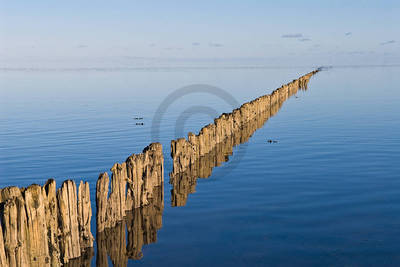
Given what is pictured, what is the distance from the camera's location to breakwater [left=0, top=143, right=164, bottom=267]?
9.34m

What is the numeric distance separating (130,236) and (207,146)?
36.9 feet

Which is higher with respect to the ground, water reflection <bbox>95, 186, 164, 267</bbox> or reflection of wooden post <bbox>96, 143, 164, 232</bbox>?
reflection of wooden post <bbox>96, 143, 164, 232</bbox>

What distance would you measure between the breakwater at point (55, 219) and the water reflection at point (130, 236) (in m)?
0.23

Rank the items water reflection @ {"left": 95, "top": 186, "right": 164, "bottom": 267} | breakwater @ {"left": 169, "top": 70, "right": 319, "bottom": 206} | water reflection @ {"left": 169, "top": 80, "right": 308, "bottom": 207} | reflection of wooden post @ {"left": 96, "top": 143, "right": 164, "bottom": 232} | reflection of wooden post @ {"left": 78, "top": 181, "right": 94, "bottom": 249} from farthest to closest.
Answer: breakwater @ {"left": 169, "top": 70, "right": 319, "bottom": 206}, water reflection @ {"left": 169, "top": 80, "right": 308, "bottom": 207}, reflection of wooden post @ {"left": 96, "top": 143, "right": 164, "bottom": 232}, water reflection @ {"left": 95, "top": 186, "right": 164, "bottom": 267}, reflection of wooden post @ {"left": 78, "top": 181, "right": 94, "bottom": 249}

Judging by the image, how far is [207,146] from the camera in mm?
23859

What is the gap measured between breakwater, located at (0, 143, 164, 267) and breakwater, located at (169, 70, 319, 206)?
11.2 ft

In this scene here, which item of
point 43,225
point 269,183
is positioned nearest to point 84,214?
point 43,225

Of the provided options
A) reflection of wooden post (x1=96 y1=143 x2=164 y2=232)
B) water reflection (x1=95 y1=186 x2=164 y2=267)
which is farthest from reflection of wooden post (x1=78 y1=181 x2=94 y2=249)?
reflection of wooden post (x1=96 y1=143 x2=164 y2=232)

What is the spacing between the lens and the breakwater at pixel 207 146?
18.7 meters

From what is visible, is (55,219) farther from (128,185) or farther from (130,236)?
(128,185)

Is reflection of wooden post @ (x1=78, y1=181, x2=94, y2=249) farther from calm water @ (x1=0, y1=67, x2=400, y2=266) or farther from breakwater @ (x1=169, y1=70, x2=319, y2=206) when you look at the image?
breakwater @ (x1=169, y1=70, x2=319, y2=206)

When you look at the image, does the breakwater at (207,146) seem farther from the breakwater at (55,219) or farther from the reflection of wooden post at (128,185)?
the breakwater at (55,219)

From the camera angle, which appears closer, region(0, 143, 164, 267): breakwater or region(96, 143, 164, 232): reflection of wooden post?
region(0, 143, 164, 267): breakwater

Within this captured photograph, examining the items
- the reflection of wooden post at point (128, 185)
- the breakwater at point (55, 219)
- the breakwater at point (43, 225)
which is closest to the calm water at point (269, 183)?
the reflection of wooden post at point (128, 185)
